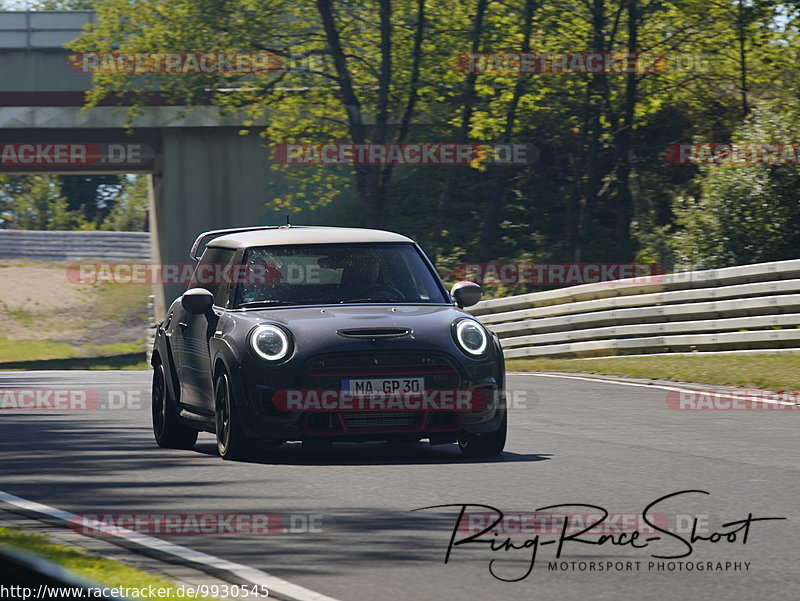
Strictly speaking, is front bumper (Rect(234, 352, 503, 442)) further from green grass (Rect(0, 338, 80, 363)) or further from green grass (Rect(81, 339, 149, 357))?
green grass (Rect(81, 339, 149, 357))

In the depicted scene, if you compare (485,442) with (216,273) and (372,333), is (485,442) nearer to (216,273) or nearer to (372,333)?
(372,333)

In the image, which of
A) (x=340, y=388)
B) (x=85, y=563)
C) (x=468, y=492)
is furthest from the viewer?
(x=340, y=388)

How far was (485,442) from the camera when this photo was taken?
33.8ft

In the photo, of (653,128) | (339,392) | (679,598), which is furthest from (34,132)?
(679,598)

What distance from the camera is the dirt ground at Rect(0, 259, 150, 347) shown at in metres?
53.1

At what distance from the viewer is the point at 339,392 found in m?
9.64

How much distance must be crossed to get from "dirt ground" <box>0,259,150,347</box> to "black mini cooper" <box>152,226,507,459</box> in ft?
137

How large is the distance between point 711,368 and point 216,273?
8.02 metres

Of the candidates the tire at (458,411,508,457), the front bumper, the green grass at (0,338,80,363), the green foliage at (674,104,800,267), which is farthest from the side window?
the green grass at (0,338,80,363)

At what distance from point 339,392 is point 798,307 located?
10.0 metres

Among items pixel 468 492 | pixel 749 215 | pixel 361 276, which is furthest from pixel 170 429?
pixel 749 215

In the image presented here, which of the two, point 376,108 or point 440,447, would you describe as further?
point 376,108

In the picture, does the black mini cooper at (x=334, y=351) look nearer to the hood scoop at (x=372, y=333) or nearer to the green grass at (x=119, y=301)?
the hood scoop at (x=372, y=333)

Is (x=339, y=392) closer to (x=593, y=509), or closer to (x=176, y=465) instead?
(x=176, y=465)
